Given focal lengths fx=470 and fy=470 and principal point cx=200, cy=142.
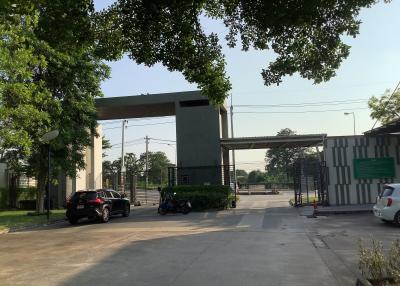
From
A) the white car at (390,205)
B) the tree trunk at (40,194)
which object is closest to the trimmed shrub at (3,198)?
the tree trunk at (40,194)

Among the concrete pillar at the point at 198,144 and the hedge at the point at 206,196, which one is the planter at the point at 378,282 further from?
the concrete pillar at the point at 198,144

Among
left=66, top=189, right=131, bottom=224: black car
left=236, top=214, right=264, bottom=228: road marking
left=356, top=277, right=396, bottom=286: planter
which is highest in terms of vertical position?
left=66, top=189, right=131, bottom=224: black car

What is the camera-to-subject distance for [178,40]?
8.63m

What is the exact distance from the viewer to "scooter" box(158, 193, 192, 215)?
24.7 metres

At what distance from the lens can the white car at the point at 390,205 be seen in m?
16.2

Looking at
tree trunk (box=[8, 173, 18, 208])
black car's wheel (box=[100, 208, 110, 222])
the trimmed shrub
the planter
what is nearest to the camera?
the planter

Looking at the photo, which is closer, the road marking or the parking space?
the parking space

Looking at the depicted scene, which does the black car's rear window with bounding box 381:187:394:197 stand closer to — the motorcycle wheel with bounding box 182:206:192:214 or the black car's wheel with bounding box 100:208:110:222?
the motorcycle wheel with bounding box 182:206:192:214

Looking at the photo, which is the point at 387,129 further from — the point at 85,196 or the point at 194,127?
the point at 85,196

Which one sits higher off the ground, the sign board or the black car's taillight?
the sign board

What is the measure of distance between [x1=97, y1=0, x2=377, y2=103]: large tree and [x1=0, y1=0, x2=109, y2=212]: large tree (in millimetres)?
1328

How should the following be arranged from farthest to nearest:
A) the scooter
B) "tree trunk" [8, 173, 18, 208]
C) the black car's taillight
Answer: "tree trunk" [8, 173, 18, 208] → the scooter → the black car's taillight

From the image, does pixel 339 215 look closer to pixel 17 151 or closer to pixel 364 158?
pixel 364 158

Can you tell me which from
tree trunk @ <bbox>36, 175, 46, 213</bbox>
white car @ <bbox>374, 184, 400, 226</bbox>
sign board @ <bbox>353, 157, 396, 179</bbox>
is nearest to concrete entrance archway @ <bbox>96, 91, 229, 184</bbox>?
tree trunk @ <bbox>36, 175, 46, 213</bbox>
